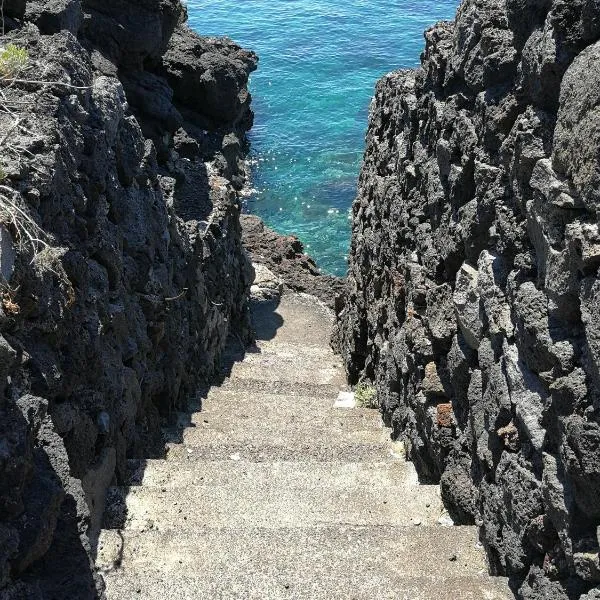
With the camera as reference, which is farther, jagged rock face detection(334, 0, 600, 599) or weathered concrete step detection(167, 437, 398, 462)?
weathered concrete step detection(167, 437, 398, 462)

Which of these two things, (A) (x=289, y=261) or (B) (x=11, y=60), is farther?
(A) (x=289, y=261)

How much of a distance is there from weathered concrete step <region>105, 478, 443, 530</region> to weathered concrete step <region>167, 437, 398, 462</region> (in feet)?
3.38

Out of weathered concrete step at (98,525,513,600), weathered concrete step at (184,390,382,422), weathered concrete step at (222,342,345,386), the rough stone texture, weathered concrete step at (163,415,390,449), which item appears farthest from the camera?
the rough stone texture

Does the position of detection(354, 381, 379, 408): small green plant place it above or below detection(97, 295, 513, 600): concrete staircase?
below

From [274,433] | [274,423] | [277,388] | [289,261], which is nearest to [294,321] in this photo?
[289,261]

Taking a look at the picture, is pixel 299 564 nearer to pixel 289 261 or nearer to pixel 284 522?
pixel 284 522

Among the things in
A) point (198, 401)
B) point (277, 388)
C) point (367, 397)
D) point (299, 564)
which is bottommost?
point (277, 388)

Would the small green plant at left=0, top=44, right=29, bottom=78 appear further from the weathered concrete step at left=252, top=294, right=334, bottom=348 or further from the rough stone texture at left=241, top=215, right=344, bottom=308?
the rough stone texture at left=241, top=215, right=344, bottom=308

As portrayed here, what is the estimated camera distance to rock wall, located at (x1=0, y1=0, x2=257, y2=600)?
3.91 metres

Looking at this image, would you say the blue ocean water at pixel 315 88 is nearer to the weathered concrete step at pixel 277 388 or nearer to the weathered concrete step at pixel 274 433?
the weathered concrete step at pixel 277 388

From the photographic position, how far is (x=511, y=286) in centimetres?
482

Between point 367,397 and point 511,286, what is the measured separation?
578cm

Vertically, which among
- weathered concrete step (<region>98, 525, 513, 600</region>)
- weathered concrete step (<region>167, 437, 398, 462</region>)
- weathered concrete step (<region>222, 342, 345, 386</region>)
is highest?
weathered concrete step (<region>98, 525, 513, 600</region>)

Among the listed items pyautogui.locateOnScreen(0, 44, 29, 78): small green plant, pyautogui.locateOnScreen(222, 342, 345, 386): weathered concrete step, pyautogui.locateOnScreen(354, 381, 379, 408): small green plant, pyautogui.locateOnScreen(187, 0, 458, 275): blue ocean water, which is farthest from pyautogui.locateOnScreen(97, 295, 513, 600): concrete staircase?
pyautogui.locateOnScreen(187, 0, 458, 275): blue ocean water
